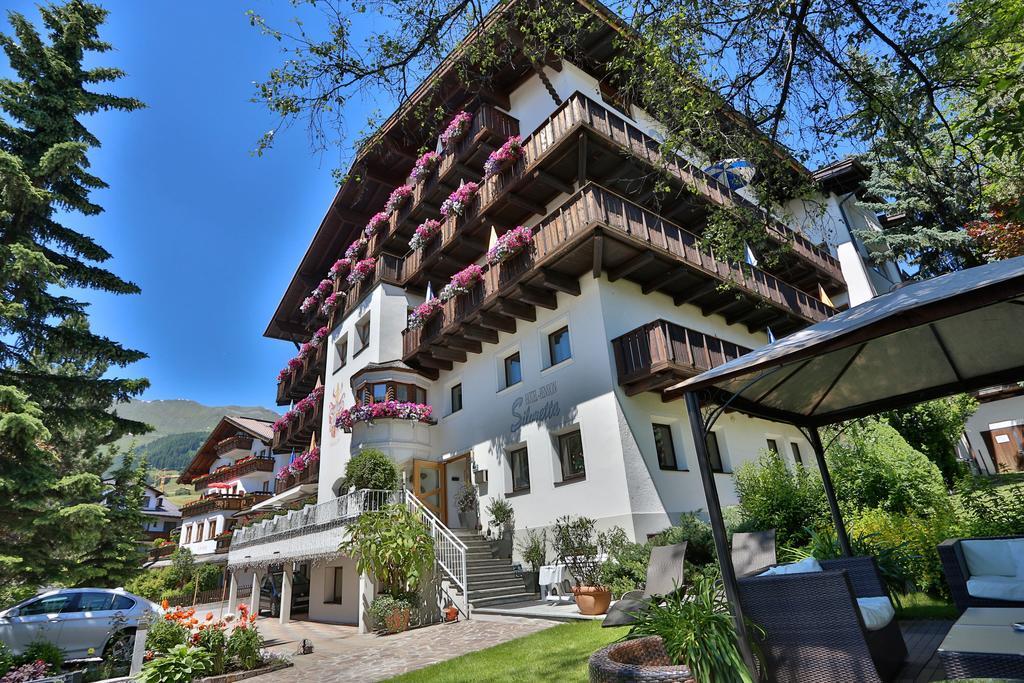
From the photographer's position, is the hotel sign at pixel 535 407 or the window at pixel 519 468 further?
the window at pixel 519 468

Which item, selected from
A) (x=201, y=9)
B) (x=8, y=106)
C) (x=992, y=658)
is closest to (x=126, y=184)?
(x=8, y=106)

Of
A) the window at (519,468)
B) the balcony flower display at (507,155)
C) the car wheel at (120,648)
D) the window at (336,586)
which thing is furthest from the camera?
the window at (336,586)

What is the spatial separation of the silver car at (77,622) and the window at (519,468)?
29.8 feet

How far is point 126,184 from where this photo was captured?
1461cm

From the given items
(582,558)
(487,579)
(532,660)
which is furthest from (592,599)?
(487,579)

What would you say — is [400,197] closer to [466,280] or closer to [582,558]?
[466,280]

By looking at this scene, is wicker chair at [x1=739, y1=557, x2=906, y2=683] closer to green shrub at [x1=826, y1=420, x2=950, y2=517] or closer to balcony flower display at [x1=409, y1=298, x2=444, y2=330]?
green shrub at [x1=826, y1=420, x2=950, y2=517]

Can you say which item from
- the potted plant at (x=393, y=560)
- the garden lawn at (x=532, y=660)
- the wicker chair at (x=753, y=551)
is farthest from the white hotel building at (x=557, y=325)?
the wicker chair at (x=753, y=551)

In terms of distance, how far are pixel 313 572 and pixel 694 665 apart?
18331 mm

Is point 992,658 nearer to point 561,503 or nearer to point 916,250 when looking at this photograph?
point 561,503

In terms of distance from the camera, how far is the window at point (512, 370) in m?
16.7

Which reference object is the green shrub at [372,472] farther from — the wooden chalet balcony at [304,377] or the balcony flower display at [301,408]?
the wooden chalet balcony at [304,377]

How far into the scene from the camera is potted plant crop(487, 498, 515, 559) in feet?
49.3

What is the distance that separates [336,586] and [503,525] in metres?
6.93
